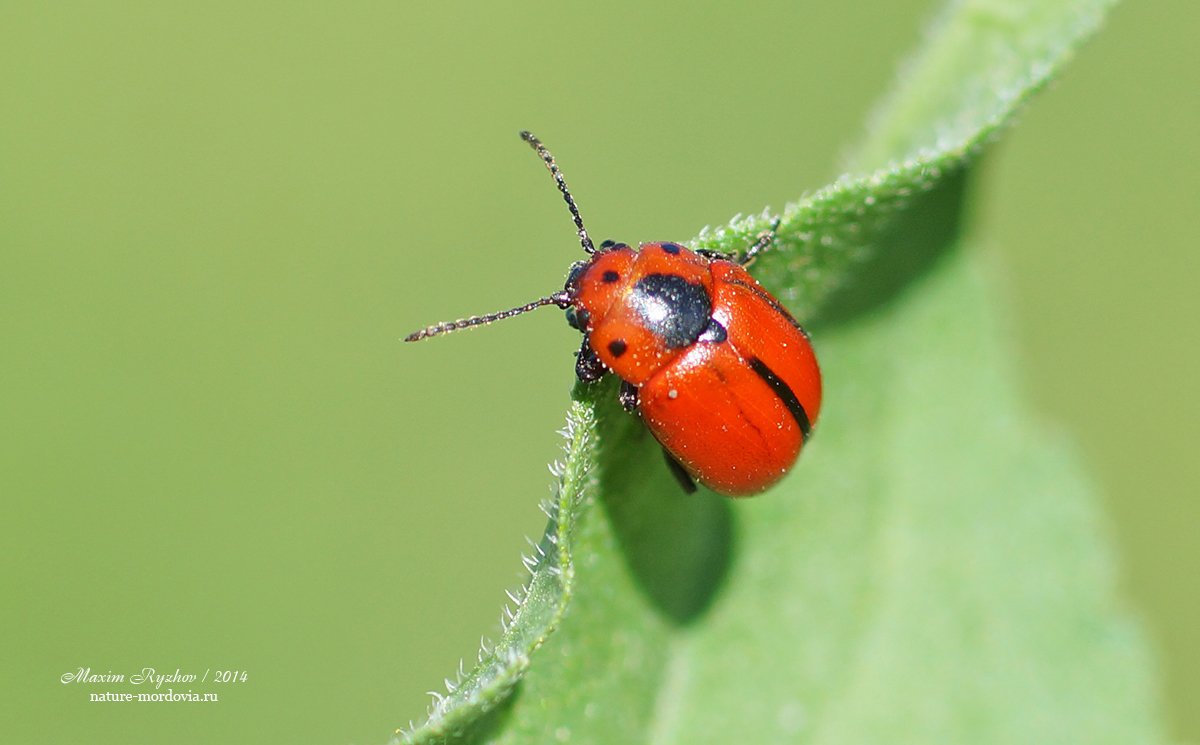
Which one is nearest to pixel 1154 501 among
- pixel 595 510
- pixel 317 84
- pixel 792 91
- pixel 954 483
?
pixel 792 91

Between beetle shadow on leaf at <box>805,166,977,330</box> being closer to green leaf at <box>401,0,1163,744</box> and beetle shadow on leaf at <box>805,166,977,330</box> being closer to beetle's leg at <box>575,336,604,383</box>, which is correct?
green leaf at <box>401,0,1163,744</box>

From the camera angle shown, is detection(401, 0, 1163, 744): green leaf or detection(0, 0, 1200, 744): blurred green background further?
detection(0, 0, 1200, 744): blurred green background

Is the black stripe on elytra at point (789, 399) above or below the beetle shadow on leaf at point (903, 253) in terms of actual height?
below

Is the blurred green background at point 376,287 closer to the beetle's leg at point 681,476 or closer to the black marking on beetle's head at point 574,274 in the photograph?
the black marking on beetle's head at point 574,274

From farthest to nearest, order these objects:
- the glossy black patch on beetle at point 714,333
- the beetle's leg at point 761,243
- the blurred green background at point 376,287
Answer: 1. the blurred green background at point 376,287
2. the glossy black patch on beetle at point 714,333
3. the beetle's leg at point 761,243

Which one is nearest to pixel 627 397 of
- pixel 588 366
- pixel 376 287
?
pixel 588 366

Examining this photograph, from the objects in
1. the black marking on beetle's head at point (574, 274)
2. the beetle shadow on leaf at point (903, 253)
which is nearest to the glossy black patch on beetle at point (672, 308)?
the black marking on beetle's head at point (574, 274)

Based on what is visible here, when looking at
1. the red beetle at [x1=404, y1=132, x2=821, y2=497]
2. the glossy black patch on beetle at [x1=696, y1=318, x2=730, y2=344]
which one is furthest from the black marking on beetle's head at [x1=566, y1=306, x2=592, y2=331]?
the glossy black patch on beetle at [x1=696, y1=318, x2=730, y2=344]
